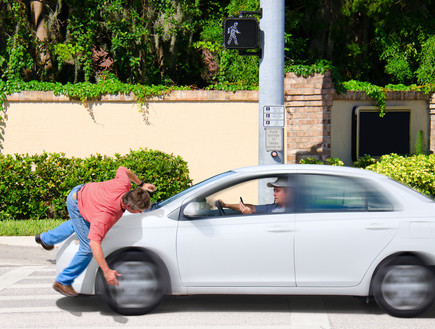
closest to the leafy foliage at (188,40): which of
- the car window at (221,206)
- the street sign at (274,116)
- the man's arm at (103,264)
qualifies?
the street sign at (274,116)

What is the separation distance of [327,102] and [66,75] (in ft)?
20.7

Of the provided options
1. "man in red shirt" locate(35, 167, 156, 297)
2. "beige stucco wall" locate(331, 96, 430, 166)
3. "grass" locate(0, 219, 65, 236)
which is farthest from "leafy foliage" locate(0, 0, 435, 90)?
"man in red shirt" locate(35, 167, 156, 297)

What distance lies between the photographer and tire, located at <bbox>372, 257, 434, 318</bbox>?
6699mm

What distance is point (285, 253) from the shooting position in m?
6.71

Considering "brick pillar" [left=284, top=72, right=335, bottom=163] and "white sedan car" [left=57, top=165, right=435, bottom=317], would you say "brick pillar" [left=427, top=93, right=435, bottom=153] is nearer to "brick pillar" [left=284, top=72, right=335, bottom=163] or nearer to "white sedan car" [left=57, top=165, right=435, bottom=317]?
"brick pillar" [left=284, top=72, right=335, bottom=163]

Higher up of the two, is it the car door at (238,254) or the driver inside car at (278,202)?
the driver inside car at (278,202)

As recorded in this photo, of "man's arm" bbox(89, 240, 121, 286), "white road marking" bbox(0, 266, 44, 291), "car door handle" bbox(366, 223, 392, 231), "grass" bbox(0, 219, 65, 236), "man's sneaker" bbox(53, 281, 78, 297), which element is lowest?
"white road marking" bbox(0, 266, 44, 291)

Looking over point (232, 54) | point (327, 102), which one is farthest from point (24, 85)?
point (327, 102)

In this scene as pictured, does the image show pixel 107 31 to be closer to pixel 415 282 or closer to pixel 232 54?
pixel 232 54

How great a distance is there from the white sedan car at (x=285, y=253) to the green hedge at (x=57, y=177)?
567cm

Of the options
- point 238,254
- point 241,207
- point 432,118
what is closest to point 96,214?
point 238,254

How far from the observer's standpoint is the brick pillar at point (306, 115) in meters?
13.7

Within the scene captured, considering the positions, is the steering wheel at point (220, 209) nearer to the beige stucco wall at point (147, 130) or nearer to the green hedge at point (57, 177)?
the green hedge at point (57, 177)

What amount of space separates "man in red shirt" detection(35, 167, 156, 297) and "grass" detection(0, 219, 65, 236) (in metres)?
4.27
